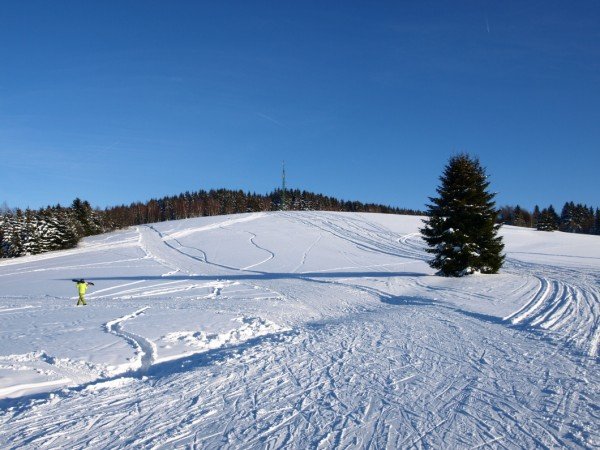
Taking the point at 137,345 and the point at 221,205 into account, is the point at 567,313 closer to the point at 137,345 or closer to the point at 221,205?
the point at 137,345

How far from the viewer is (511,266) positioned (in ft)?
88.3

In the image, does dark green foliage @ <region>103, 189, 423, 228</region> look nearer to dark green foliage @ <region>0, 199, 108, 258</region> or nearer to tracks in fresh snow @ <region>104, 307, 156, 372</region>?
dark green foliage @ <region>0, 199, 108, 258</region>

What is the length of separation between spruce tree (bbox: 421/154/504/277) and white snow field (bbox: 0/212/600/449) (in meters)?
1.29

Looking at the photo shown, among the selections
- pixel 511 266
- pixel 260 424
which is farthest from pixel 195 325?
pixel 511 266

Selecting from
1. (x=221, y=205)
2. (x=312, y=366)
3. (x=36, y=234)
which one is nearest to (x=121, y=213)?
(x=221, y=205)

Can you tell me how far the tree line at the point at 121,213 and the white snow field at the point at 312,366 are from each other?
3885cm

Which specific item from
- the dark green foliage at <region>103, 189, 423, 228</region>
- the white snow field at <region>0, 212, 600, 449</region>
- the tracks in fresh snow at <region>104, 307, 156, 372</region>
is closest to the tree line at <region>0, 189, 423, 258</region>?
the dark green foliage at <region>103, 189, 423, 228</region>

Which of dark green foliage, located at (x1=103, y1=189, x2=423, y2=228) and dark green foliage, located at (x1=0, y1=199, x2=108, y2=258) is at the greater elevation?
dark green foliage, located at (x1=103, y1=189, x2=423, y2=228)

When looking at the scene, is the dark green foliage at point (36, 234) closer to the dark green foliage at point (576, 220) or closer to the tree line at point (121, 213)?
the tree line at point (121, 213)

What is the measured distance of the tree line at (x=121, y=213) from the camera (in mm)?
53094

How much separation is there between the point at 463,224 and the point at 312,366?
657 inches

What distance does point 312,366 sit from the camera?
24.8ft

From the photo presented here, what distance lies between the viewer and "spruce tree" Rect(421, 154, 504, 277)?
21109 mm

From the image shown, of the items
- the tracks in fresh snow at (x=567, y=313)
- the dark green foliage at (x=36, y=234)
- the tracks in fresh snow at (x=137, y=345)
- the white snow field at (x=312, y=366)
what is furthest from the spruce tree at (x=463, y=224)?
the dark green foliage at (x=36, y=234)
